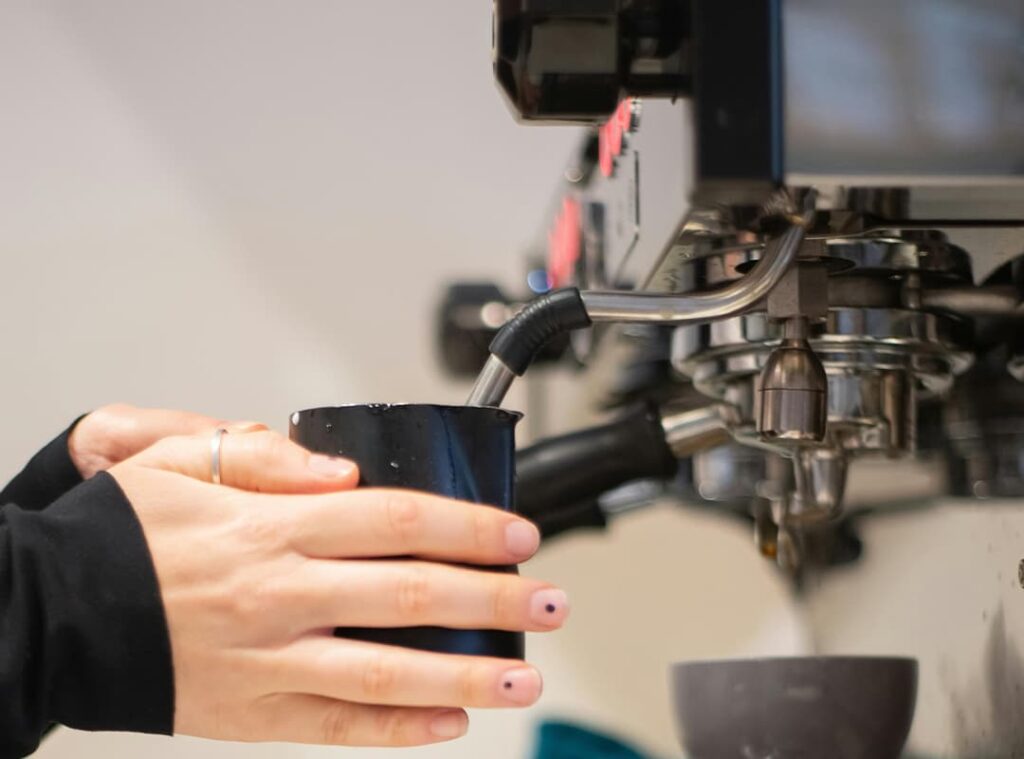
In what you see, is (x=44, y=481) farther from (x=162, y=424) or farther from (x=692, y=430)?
(x=692, y=430)

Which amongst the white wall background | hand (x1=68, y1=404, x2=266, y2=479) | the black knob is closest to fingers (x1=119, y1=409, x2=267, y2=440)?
hand (x1=68, y1=404, x2=266, y2=479)

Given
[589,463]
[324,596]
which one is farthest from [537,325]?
[589,463]

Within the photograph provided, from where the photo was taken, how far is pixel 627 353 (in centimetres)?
72

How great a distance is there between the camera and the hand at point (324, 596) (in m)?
0.35

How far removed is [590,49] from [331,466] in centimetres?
15

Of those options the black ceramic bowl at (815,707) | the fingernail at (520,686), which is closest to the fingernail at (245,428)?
the fingernail at (520,686)

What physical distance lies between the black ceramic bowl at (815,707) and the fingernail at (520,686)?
0.20m

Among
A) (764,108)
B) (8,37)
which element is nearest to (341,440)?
(764,108)

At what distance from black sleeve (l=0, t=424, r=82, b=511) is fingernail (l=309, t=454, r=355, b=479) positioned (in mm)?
223

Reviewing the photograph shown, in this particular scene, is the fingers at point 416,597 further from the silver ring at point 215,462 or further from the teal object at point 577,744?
the teal object at point 577,744

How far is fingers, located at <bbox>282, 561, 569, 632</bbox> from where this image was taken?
349mm

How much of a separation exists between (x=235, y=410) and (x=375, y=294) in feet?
0.59

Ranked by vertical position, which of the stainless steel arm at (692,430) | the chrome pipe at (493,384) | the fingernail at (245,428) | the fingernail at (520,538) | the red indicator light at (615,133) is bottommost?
the stainless steel arm at (692,430)

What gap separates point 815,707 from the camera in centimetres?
52
